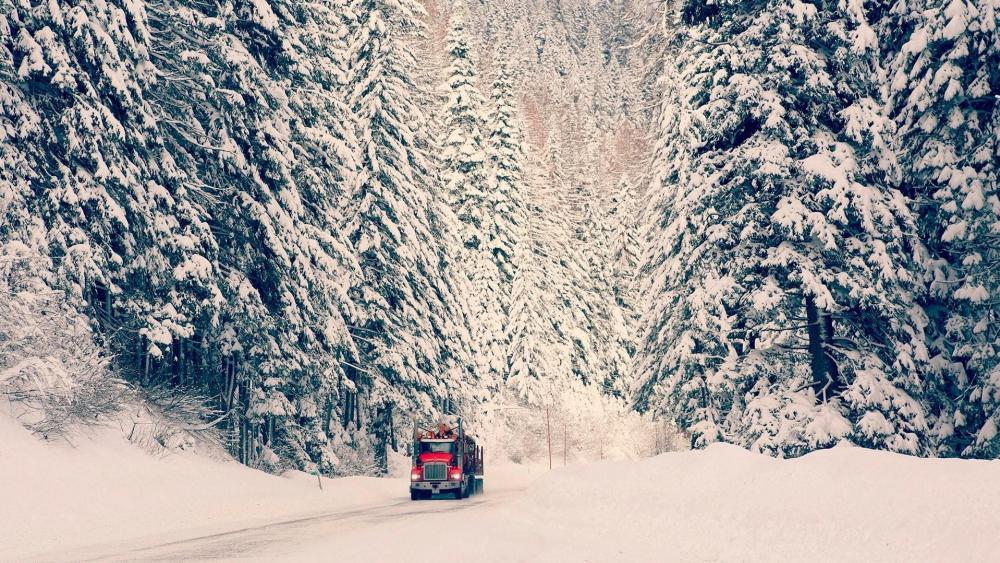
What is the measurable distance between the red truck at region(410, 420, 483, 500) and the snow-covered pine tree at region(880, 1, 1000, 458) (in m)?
15.3

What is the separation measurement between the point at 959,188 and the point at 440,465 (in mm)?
17553

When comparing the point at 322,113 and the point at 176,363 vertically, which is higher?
the point at 322,113

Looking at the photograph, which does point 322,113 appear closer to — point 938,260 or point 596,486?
point 596,486

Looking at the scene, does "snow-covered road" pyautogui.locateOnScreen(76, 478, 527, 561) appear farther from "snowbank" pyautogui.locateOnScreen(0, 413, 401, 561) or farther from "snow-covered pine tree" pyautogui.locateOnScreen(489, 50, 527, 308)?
"snow-covered pine tree" pyautogui.locateOnScreen(489, 50, 527, 308)

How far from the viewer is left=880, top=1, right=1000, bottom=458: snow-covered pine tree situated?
61.0ft

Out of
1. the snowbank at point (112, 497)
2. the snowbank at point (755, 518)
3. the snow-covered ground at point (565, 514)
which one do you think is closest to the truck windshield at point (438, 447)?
the snowbank at point (112, 497)

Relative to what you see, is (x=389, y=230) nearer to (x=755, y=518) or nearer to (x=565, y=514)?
(x=565, y=514)

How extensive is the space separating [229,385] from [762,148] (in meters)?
16.4

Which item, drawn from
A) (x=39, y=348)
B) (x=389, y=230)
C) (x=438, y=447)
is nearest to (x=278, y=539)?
(x=39, y=348)

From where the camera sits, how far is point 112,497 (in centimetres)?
1786

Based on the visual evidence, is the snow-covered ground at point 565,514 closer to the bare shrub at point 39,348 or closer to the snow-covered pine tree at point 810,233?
the bare shrub at point 39,348

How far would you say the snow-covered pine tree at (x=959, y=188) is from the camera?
732 inches

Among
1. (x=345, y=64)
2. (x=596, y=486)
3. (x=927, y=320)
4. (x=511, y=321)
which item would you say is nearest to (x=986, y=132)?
(x=927, y=320)

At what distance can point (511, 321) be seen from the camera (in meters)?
54.8
